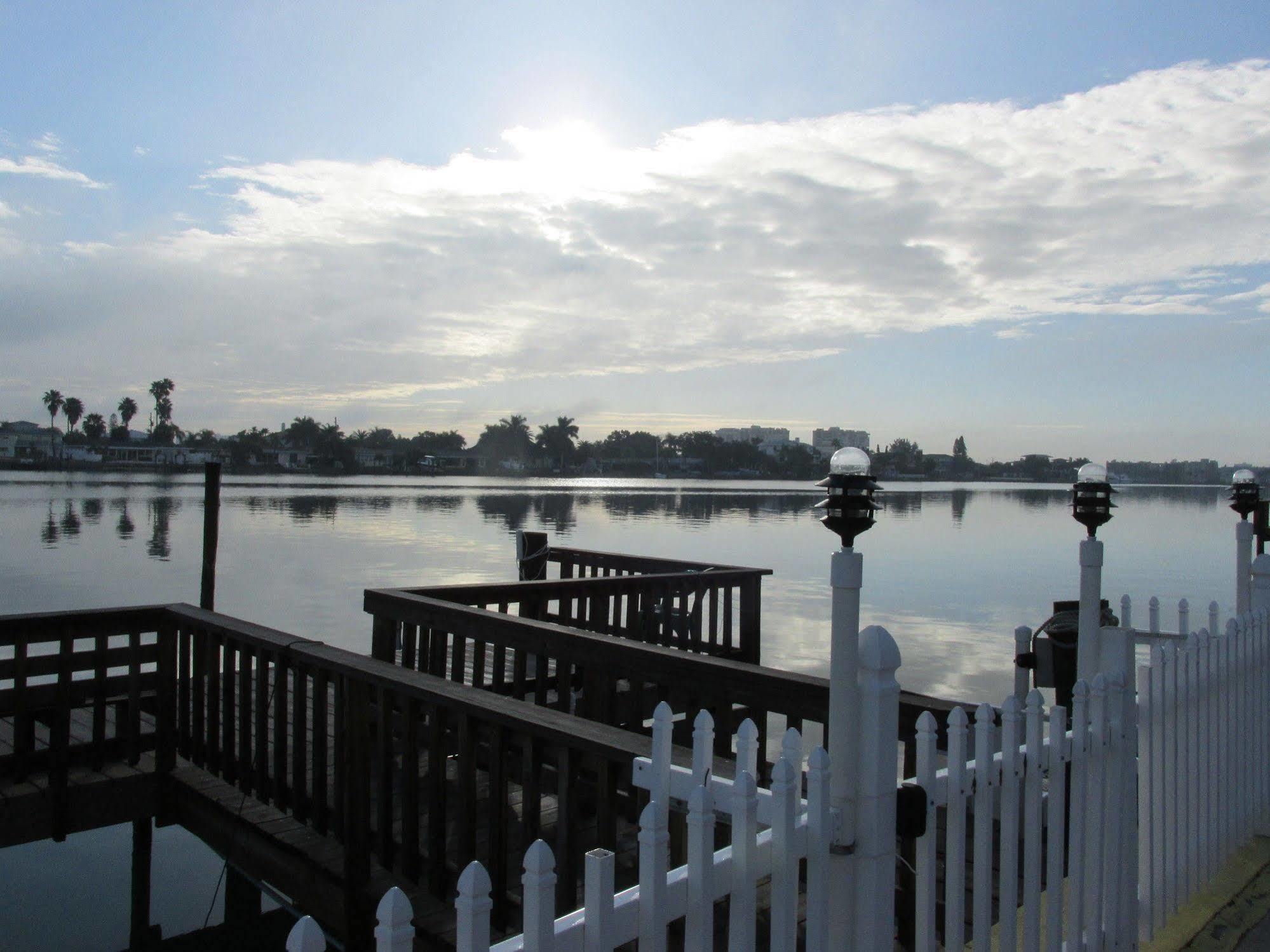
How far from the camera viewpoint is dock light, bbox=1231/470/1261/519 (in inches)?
254

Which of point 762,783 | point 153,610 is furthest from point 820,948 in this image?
point 153,610

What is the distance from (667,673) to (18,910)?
5205 millimetres

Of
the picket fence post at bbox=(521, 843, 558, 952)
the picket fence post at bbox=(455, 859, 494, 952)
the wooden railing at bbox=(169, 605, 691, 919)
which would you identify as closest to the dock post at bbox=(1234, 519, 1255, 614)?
the wooden railing at bbox=(169, 605, 691, 919)

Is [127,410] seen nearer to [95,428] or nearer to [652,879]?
[95,428]

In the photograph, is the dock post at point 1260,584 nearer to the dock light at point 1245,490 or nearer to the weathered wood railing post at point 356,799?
the dock light at point 1245,490

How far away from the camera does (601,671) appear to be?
463 cm

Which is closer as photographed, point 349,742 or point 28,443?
point 349,742

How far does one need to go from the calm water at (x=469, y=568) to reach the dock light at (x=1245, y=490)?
156 cm

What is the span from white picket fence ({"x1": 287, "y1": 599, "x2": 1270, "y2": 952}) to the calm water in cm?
133

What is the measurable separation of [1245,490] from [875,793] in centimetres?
565

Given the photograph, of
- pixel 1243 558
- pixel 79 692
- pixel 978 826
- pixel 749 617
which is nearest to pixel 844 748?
pixel 978 826

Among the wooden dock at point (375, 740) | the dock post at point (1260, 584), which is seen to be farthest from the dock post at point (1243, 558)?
the wooden dock at point (375, 740)

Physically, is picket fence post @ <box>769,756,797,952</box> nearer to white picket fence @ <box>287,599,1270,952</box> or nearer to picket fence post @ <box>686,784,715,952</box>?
white picket fence @ <box>287,599,1270,952</box>

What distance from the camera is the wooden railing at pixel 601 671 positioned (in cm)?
370
